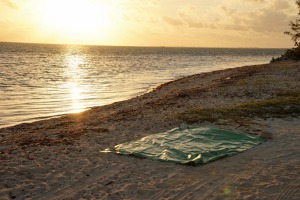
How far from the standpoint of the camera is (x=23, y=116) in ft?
66.8

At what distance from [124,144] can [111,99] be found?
16219mm

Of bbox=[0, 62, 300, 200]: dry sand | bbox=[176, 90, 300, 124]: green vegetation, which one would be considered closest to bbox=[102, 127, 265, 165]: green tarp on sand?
bbox=[0, 62, 300, 200]: dry sand

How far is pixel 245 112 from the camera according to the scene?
635 inches

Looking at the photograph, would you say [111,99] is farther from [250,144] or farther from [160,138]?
[250,144]

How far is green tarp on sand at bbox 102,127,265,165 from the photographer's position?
1034cm

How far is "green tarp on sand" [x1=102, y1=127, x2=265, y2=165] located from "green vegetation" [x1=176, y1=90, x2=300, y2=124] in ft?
7.32

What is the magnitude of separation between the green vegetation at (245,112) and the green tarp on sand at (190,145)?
2.23 metres

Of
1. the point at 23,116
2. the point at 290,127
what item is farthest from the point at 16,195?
the point at 23,116

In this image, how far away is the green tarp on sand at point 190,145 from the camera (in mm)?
10340

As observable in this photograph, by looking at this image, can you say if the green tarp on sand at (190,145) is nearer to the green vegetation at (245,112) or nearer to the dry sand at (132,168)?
the dry sand at (132,168)

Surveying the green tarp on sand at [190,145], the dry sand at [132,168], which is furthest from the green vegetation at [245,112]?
the green tarp on sand at [190,145]

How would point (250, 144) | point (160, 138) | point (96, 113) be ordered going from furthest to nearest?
point (96, 113) → point (160, 138) → point (250, 144)

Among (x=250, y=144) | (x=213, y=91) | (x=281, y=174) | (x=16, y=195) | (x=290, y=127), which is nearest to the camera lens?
(x=16, y=195)

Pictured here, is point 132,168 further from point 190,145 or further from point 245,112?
point 245,112
